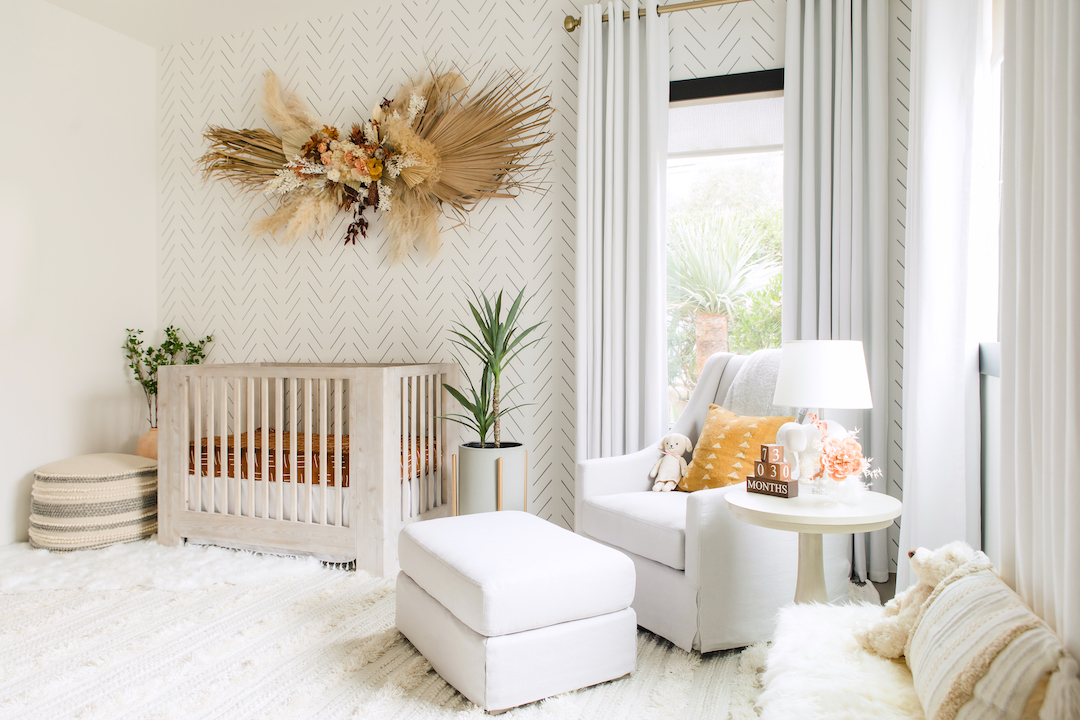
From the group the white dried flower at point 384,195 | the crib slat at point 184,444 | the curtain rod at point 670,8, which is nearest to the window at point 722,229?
the curtain rod at point 670,8

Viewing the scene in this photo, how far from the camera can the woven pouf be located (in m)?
2.88

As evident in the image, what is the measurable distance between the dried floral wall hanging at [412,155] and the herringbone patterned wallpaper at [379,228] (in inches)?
3.4

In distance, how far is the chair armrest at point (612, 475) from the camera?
227 cm

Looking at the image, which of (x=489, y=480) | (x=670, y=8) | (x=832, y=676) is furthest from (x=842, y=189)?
(x=832, y=676)

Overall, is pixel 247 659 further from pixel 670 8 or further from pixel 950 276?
pixel 670 8

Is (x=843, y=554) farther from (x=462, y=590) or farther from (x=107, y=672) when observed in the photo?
(x=107, y=672)

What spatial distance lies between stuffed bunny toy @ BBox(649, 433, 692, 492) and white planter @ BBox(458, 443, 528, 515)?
0.60 meters

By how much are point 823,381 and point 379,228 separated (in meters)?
2.29

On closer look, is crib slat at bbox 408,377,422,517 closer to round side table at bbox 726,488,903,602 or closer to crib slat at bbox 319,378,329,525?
crib slat at bbox 319,378,329,525

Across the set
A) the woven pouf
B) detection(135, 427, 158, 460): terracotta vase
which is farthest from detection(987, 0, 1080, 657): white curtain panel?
detection(135, 427, 158, 460): terracotta vase

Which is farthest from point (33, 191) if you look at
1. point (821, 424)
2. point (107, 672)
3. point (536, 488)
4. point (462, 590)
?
point (821, 424)

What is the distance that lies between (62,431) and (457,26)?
2.73 meters

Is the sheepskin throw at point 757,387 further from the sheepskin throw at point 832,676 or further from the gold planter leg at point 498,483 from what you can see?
the sheepskin throw at point 832,676

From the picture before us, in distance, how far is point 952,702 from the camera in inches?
33.2
